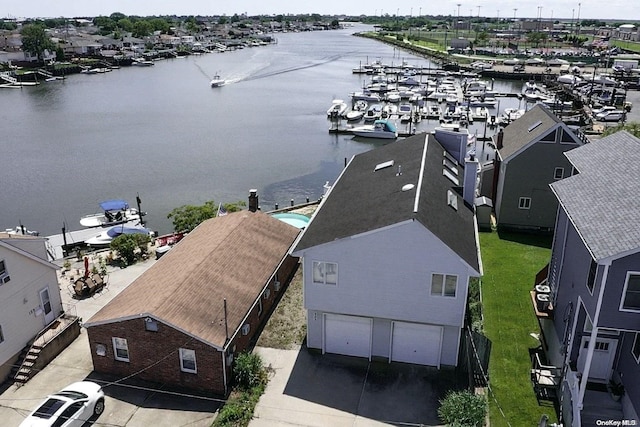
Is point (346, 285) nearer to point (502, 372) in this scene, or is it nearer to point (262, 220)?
point (502, 372)

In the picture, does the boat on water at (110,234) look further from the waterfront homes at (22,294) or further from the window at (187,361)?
the window at (187,361)

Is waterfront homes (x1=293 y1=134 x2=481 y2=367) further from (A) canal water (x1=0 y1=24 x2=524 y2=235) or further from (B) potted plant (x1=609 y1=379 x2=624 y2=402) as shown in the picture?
(A) canal water (x1=0 y1=24 x2=524 y2=235)

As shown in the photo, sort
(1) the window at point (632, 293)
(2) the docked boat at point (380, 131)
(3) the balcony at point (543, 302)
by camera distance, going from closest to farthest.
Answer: (1) the window at point (632, 293) → (3) the balcony at point (543, 302) → (2) the docked boat at point (380, 131)

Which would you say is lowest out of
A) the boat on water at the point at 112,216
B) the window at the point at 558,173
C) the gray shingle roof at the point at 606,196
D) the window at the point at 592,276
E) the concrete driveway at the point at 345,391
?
the boat on water at the point at 112,216

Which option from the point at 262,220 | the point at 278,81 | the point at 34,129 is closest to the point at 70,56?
the point at 278,81

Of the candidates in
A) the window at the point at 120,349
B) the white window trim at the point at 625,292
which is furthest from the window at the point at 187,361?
the white window trim at the point at 625,292
